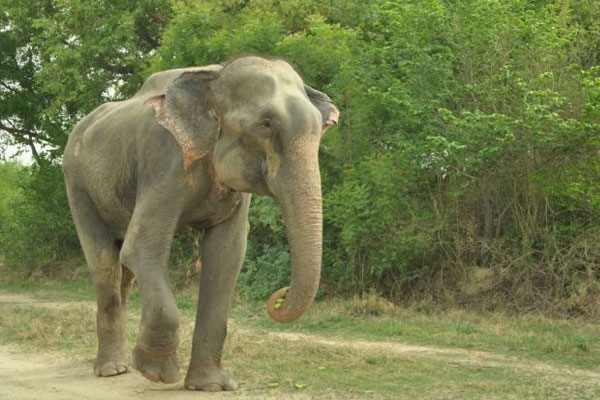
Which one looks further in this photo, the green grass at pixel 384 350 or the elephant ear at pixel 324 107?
the green grass at pixel 384 350

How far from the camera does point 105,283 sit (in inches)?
315

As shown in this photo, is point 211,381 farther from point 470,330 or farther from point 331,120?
point 470,330

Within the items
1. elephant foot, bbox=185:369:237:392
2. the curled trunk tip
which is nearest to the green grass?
elephant foot, bbox=185:369:237:392

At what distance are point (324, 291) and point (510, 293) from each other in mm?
3016

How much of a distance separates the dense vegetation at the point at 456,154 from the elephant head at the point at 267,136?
5.53 m

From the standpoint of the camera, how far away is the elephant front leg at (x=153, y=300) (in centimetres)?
646

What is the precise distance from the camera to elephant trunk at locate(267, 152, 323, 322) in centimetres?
566

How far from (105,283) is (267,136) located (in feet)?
8.90

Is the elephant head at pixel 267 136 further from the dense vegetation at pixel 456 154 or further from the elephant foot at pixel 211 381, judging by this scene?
the dense vegetation at pixel 456 154

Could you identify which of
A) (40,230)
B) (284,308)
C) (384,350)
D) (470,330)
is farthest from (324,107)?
(40,230)

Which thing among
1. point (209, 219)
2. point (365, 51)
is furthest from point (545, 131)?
point (209, 219)

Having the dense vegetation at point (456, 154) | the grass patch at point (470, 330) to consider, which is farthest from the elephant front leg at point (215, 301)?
the dense vegetation at point (456, 154)

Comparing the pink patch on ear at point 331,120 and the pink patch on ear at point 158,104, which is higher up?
the pink patch on ear at point 158,104

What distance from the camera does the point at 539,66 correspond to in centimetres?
1215
